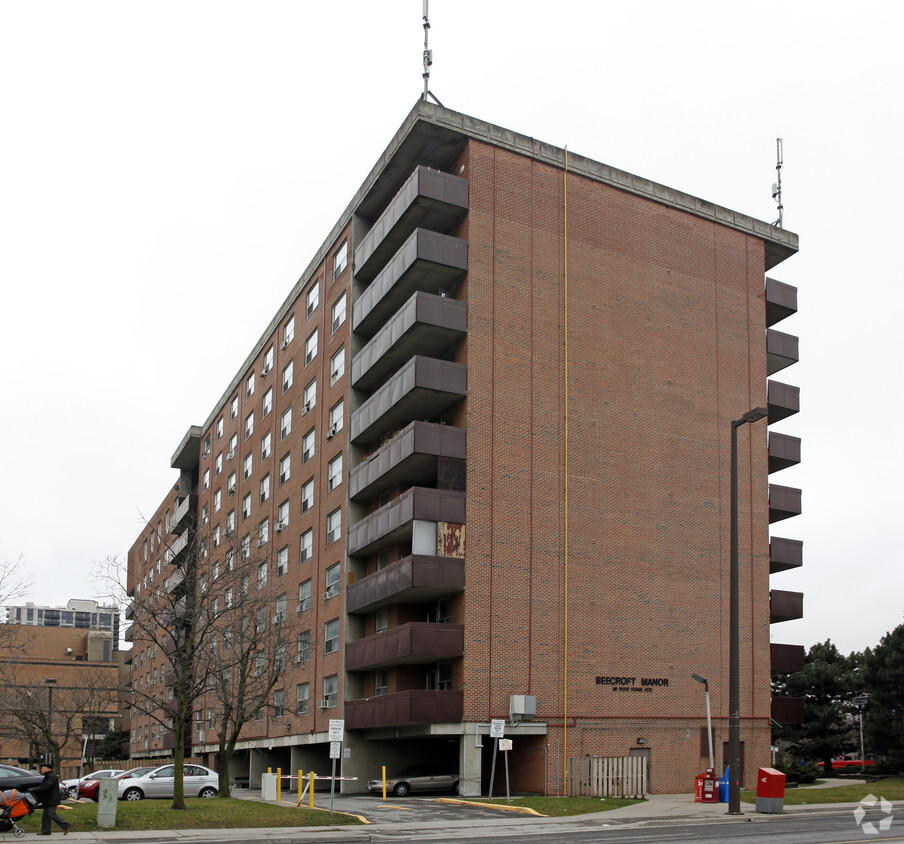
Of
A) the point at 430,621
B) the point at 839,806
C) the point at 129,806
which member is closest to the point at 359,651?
the point at 430,621

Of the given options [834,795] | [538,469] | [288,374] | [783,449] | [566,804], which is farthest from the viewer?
Answer: [288,374]

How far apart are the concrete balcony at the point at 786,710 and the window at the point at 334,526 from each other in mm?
20064

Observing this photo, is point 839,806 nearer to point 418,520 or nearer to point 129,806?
point 418,520

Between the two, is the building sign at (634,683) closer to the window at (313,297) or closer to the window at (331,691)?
the window at (331,691)

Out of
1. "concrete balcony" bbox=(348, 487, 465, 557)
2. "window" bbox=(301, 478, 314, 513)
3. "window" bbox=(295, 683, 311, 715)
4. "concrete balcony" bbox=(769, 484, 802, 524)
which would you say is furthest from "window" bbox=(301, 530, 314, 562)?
"concrete balcony" bbox=(769, 484, 802, 524)

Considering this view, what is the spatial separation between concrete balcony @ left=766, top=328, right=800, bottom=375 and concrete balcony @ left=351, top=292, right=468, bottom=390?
52.3ft

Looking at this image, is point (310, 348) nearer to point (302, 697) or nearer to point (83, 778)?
point (302, 697)

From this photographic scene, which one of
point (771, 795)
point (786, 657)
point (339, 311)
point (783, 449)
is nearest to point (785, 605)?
point (786, 657)

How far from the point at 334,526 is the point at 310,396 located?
8.83 meters

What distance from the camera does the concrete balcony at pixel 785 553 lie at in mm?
47344

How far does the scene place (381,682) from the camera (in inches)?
1759

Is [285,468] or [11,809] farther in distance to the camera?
[285,468]

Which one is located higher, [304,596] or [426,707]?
[304,596]

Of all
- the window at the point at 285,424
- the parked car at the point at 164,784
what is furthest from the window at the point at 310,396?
the parked car at the point at 164,784
